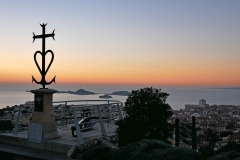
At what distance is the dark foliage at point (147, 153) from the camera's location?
439 cm

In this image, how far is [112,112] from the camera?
950 centimetres

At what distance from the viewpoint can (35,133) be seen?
25.7ft

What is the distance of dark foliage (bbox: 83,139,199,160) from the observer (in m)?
4.39

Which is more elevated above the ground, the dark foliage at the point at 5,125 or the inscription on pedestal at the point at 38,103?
the inscription on pedestal at the point at 38,103

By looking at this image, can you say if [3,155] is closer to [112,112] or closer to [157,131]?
[112,112]

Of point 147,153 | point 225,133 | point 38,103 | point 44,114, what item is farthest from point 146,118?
point 38,103

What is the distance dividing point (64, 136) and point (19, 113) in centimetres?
171

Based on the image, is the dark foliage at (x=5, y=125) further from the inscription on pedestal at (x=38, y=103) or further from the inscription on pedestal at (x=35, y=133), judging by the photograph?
the inscription on pedestal at (x=38, y=103)

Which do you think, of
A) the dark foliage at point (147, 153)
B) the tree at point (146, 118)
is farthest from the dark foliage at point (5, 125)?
the dark foliage at point (147, 153)

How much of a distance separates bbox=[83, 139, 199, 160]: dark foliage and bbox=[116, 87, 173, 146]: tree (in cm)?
95

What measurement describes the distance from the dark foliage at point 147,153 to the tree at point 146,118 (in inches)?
37.4

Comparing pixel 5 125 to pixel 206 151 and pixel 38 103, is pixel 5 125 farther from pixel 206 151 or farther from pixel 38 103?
pixel 206 151

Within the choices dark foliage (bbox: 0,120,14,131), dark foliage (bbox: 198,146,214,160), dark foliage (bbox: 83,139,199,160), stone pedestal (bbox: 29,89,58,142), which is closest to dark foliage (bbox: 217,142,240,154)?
dark foliage (bbox: 198,146,214,160)

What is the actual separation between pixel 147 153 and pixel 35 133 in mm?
4225
